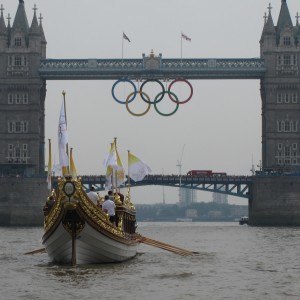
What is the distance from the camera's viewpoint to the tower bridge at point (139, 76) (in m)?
159

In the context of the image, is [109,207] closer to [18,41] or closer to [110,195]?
[110,195]

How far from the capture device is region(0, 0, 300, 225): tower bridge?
522ft

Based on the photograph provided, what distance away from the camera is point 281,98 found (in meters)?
162

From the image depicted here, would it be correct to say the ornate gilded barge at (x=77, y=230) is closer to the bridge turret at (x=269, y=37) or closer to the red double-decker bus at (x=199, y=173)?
the bridge turret at (x=269, y=37)

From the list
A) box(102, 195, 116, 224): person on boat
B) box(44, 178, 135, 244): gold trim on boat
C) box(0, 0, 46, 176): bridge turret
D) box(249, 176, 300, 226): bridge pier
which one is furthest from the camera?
box(0, 0, 46, 176): bridge turret

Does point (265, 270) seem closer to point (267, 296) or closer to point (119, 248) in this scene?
point (119, 248)

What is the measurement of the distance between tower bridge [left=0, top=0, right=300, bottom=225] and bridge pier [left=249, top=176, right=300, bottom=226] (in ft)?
6.98

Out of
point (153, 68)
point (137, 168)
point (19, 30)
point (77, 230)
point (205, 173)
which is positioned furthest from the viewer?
point (205, 173)

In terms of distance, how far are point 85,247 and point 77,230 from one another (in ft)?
5.39

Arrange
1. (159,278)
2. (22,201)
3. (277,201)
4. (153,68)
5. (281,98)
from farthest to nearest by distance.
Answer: (281,98), (153,68), (277,201), (22,201), (159,278)

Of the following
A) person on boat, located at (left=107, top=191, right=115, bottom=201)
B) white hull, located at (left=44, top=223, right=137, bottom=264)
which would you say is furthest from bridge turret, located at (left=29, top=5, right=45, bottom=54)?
Result: white hull, located at (left=44, top=223, right=137, bottom=264)

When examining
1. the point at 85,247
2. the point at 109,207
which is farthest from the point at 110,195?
the point at 85,247

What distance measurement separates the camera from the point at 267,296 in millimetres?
44719

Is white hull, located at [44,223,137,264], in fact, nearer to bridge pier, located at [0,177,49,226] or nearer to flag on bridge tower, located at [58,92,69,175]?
flag on bridge tower, located at [58,92,69,175]
